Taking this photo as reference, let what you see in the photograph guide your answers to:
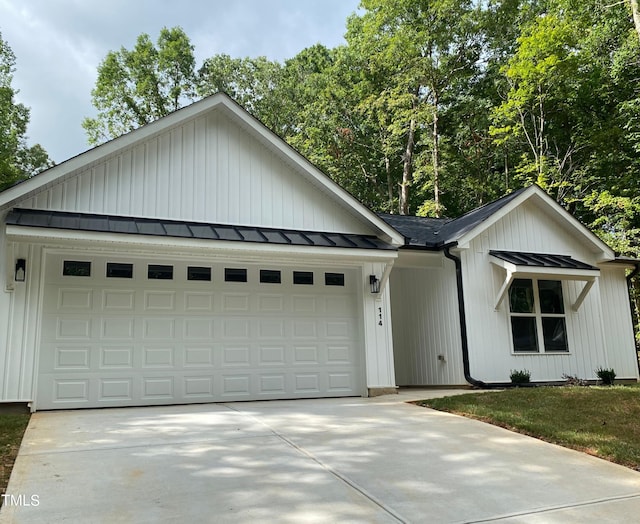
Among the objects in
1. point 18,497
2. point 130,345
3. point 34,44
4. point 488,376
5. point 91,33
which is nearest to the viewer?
point 18,497

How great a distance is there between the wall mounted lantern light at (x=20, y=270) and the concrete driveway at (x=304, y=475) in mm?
2354

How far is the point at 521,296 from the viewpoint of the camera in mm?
11555

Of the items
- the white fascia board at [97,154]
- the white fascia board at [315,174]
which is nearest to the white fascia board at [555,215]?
the white fascia board at [315,174]

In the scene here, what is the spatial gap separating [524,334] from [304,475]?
8.43 metres

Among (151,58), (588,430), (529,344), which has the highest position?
(151,58)

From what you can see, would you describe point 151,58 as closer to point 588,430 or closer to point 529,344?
point 529,344

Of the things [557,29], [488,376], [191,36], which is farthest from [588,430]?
[191,36]

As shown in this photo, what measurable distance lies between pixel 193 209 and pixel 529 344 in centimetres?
775

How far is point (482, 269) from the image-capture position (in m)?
11.3

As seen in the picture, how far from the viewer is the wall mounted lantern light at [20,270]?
7734 millimetres

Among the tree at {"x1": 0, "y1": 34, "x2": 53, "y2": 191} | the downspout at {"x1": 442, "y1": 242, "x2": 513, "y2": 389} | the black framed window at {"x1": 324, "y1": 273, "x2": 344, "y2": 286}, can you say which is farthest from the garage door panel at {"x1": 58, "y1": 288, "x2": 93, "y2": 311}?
the tree at {"x1": 0, "y1": 34, "x2": 53, "y2": 191}

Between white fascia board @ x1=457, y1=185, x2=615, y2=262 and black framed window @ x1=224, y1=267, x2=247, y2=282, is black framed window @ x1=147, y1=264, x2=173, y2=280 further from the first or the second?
white fascia board @ x1=457, y1=185, x2=615, y2=262

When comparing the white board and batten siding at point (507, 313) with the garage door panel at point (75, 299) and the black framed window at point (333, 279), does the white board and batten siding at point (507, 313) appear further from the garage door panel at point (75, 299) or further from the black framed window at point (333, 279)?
the garage door panel at point (75, 299)

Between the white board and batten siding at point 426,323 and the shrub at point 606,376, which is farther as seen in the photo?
the shrub at point 606,376
